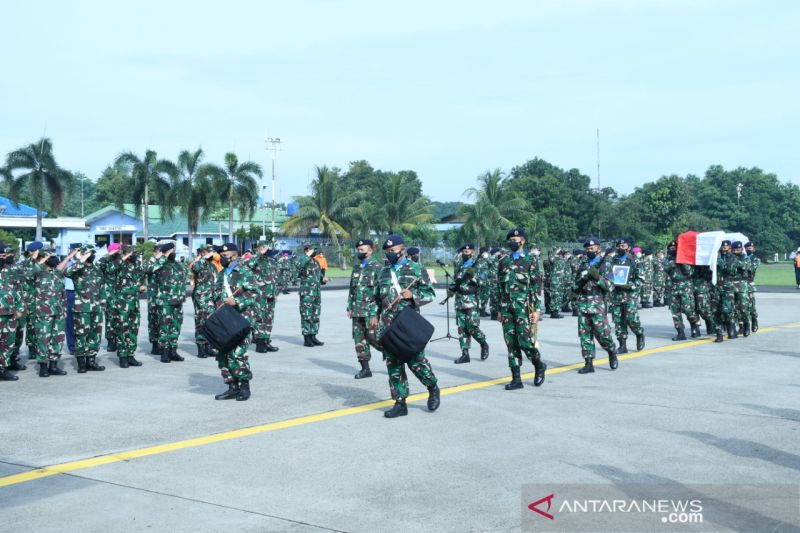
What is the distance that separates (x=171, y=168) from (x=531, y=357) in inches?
1748

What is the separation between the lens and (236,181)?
52.9 metres

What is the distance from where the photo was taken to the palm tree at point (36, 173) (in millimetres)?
48719

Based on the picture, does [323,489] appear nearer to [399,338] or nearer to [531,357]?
[399,338]

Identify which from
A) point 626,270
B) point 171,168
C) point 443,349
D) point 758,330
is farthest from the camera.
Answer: point 171,168

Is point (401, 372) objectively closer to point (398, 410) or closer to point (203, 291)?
point (398, 410)

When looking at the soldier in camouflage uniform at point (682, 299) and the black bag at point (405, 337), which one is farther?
the soldier in camouflage uniform at point (682, 299)

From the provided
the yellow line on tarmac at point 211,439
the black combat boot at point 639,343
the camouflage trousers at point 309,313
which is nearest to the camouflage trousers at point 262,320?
the camouflage trousers at point 309,313

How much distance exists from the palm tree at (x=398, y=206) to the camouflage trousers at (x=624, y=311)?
42.6 meters

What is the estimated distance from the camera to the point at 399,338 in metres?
8.33

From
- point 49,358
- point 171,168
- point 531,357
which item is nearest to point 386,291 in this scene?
point 531,357

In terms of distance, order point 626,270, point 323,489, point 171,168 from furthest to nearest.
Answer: point 171,168 → point 626,270 → point 323,489

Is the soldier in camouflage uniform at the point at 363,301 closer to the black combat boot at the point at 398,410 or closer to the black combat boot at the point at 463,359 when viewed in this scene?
the black combat boot at the point at 463,359

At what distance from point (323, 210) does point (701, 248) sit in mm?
43543

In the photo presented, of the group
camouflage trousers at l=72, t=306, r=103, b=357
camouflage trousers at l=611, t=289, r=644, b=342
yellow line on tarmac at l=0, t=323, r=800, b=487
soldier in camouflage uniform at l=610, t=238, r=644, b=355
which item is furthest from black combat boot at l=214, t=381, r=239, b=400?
camouflage trousers at l=611, t=289, r=644, b=342
